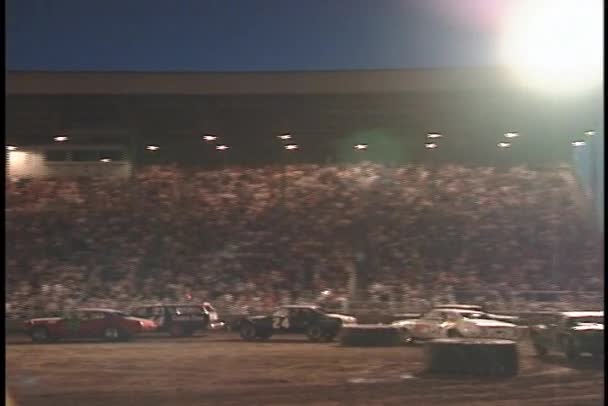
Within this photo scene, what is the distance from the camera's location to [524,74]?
787cm

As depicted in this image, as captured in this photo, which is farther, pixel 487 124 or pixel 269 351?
pixel 487 124

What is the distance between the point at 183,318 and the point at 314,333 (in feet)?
3.87

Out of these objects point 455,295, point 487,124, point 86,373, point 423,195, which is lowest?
point 86,373

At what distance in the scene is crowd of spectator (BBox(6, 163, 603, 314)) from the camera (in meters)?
8.83

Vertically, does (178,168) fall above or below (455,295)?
above

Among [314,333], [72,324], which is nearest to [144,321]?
[72,324]

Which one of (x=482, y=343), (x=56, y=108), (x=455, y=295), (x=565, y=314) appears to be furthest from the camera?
(x=56, y=108)

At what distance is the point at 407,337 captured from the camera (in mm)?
7242

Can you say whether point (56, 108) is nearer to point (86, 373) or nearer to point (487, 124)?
point (86, 373)

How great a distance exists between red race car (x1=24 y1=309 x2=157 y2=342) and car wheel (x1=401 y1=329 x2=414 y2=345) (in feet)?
7.20

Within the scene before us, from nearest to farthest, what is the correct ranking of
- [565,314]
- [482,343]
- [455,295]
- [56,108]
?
[482,343] → [565,314] → [455,295] → [56,108]

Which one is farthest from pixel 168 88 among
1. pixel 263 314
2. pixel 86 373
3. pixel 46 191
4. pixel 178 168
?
pixel 86 373

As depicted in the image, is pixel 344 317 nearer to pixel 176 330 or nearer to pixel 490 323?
pixel 490 323

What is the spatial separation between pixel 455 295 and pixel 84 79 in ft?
14.2
